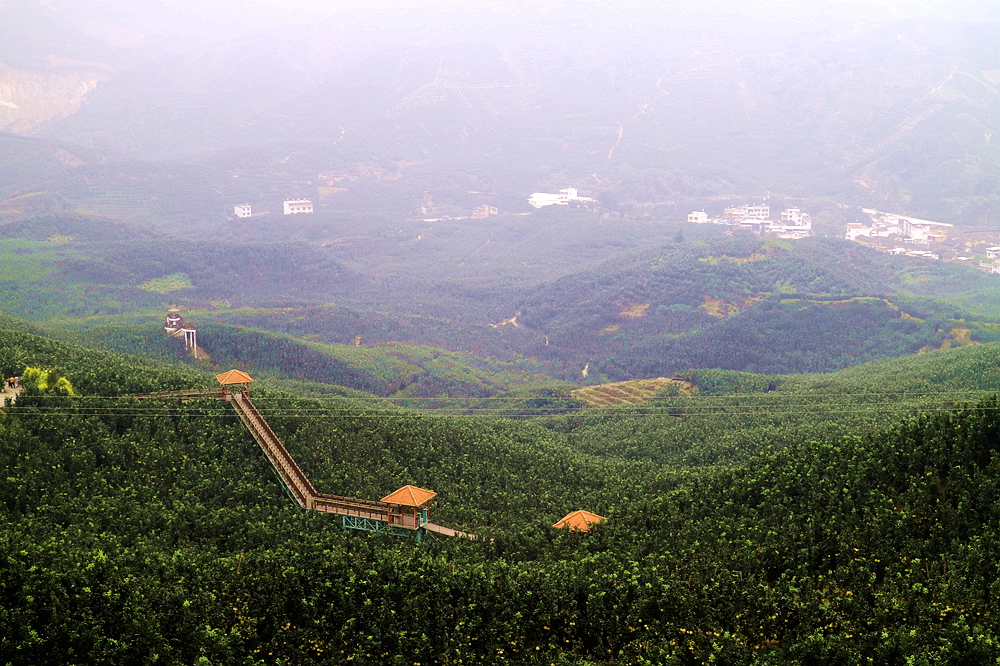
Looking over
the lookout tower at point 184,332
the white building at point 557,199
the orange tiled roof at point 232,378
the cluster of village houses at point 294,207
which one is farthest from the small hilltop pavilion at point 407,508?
the white building at point 557,199

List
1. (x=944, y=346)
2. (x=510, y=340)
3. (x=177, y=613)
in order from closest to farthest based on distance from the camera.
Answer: (x=177, y=613)
(x=944, y=346)
(x=510, y=340)

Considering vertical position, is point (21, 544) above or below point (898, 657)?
above

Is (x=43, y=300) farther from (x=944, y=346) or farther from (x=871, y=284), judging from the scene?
(x=871, y=284)

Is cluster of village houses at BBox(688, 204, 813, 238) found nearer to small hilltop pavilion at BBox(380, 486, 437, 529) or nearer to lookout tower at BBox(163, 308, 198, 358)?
lookout tower at BBox(163, 308, 198, 358)

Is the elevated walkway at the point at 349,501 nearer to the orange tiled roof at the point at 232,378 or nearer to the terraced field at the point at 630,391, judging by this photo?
the orange tiled roof at the point at 232,378

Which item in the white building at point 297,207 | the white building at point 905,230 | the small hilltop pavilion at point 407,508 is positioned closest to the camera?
the small hilltop pavilion at point 407,508

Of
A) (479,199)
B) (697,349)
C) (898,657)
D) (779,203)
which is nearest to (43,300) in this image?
(697,349)
